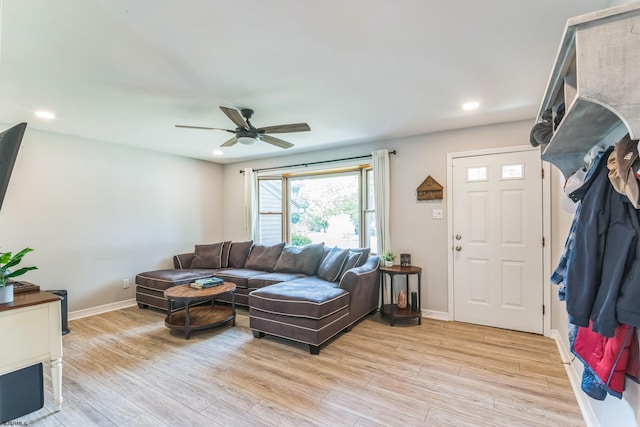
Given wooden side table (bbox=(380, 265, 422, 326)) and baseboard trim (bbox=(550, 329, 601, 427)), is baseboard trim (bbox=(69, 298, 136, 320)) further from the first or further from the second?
baseboard trim (bbox=(550, 329, 601, 427))

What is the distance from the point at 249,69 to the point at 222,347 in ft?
8.40

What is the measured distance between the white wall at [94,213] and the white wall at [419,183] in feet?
11.1

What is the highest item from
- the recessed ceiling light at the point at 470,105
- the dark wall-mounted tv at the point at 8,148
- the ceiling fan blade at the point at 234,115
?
the recessed ceiling light at the point at 470,105

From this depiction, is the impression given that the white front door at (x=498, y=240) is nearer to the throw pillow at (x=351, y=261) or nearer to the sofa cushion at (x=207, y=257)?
the throw pillow at (x=351, y=261)

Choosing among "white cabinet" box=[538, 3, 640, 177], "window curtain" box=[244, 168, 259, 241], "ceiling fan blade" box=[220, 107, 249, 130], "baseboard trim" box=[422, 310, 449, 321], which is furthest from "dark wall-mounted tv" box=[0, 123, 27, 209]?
"baseboard trim" box=[422, 310, 449, 321]

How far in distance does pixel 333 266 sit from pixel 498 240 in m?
1.99

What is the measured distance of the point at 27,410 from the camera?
6.48 feet

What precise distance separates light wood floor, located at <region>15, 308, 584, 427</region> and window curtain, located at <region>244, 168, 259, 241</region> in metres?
2.33

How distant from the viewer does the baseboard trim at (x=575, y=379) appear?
71.8 inches

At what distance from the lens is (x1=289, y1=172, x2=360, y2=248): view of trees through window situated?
473 cm

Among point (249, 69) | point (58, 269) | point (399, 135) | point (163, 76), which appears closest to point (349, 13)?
point (249, 69)

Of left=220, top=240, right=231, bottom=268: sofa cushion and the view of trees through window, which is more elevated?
the view of trees through window

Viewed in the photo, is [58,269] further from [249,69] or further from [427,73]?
Answer: [427,73]

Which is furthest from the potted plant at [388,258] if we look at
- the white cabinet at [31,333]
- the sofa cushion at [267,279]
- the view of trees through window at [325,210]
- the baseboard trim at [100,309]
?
the baseboard trim at [100,309]
